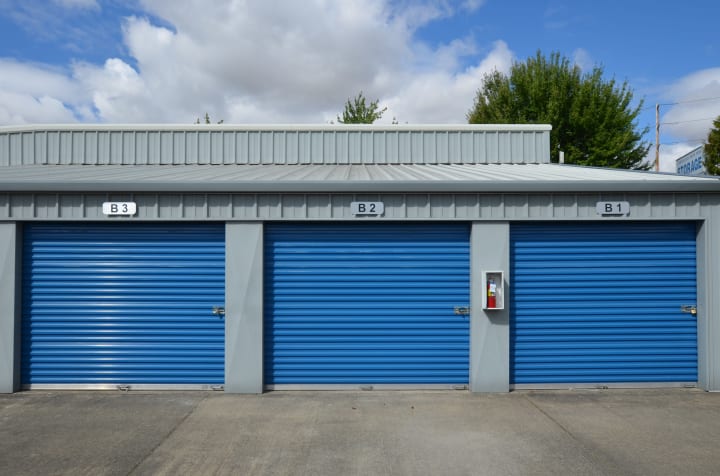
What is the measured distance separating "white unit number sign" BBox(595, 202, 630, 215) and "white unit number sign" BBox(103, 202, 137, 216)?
749cm

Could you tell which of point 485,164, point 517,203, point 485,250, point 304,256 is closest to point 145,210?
point 304,256

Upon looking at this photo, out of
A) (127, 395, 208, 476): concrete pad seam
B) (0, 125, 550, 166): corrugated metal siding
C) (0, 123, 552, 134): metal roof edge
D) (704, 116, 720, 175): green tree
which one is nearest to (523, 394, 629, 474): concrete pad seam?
(127, 395, 208, 476): concrete pad seam

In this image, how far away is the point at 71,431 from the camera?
5.80 metres

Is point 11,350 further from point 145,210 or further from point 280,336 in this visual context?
point 280,336

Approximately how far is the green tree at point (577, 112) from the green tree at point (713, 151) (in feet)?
13.8

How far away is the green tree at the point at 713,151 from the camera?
93.7ft

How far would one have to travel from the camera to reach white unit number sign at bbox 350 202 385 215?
24.7ft

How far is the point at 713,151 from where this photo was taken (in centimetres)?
2870

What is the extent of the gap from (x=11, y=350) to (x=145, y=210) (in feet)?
10.2

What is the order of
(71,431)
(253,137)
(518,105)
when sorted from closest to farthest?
(71,431), (253,137), (518,105)

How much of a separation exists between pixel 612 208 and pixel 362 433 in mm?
5297

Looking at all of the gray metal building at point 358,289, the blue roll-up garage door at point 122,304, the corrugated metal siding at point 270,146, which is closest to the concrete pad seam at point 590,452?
the gray metal building at point 358,289

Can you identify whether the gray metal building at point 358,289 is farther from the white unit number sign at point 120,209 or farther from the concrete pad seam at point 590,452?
the concrete pad seam at point 590,452

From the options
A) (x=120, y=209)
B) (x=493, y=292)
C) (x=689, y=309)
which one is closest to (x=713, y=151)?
(x=689, y=309)
